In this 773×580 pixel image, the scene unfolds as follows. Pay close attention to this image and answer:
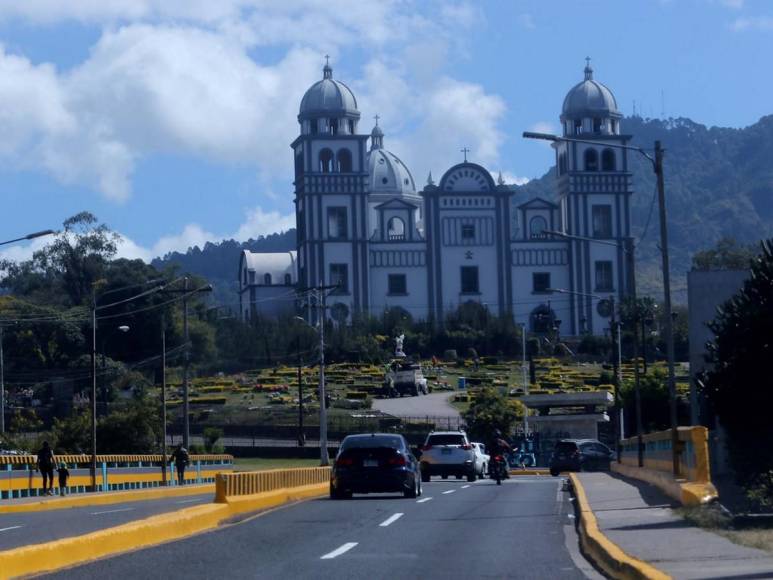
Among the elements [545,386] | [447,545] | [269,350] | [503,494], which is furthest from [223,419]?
[447,545]

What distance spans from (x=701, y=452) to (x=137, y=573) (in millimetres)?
11721

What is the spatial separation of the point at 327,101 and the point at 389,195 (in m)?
19.5

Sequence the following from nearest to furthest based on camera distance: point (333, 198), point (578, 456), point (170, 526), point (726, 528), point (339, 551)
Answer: point (339, 551) < point (726, 528) < point (170, 526) < point (578, 456) < point (333, 198)

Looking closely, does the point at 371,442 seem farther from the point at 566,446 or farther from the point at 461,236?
the point at 461,236

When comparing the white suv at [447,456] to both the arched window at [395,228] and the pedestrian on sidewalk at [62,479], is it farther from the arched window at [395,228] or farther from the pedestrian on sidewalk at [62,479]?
the arched window at [395,228]

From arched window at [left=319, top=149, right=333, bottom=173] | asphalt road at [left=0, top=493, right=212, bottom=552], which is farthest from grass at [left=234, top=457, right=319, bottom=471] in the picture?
arched window at [left=319, top=149, right=333, bottom=173]

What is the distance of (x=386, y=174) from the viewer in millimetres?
136000

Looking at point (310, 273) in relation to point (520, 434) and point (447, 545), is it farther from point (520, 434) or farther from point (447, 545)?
point (447, 545)

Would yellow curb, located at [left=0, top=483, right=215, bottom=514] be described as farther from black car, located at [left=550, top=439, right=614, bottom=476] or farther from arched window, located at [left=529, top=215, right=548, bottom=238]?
arched window, located at [left=529, top=215, right=548, bottom=238]

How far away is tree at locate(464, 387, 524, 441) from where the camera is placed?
66812 millimetres

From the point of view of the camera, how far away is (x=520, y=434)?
6819cm

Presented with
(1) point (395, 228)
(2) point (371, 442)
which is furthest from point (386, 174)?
(2) point (371, 442)

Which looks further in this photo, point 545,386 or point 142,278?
point 142,278

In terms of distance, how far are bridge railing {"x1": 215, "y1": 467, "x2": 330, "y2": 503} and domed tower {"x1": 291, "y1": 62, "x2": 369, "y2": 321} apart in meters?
80.6
